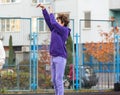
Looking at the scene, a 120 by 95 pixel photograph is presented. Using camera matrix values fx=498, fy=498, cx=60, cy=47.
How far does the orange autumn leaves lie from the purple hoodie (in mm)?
8739

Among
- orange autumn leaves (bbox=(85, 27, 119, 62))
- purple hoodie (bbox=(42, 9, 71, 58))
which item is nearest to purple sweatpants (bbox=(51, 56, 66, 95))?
purple hoodie (bbox=(42, 9, 71, 58))

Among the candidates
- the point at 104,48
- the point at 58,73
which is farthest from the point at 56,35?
the point at 104,48

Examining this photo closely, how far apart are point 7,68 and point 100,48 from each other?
3876mm

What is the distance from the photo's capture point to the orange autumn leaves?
19.3 metres

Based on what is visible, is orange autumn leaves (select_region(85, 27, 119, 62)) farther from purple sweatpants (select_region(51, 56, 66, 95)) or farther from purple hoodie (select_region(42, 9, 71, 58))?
purple sweatpants (select_region(51, 56, 66, 95))

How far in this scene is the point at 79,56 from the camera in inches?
757

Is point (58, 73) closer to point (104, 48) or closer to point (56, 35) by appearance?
point (56, 35)

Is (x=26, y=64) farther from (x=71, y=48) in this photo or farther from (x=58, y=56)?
(x=58, y=56)

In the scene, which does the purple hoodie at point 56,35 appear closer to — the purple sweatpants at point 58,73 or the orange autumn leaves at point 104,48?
the purple sweatpants at point 58,73

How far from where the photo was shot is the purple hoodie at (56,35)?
407 inches

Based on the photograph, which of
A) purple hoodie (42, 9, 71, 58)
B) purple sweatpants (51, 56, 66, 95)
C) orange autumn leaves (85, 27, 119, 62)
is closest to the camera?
purple sweatpants (51, 56, 66, 95)

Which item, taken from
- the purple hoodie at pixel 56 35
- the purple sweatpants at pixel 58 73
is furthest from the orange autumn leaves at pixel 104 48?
the purple sweatpants at pixel 58 73

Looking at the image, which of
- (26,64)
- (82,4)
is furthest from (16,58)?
(82,4)

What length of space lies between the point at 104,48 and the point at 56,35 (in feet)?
30.5
